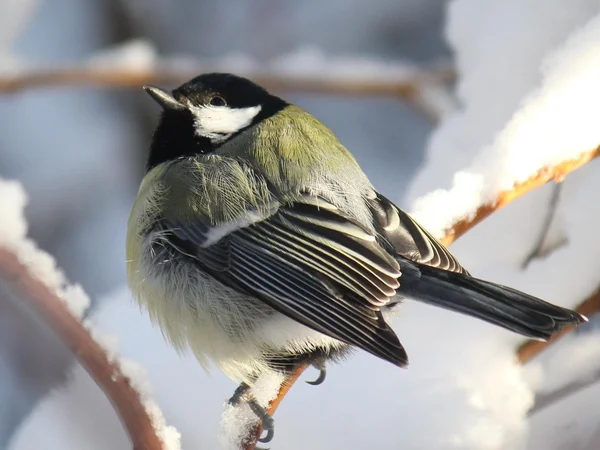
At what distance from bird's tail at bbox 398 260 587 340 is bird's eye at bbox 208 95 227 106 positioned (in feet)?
1.56

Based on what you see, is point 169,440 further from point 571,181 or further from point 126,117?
point 126,117

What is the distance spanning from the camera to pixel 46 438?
1.10 meters

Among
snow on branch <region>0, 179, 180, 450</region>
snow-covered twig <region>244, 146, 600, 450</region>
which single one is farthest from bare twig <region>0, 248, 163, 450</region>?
snow-covered twig <region>244, 146, 600, 450</region>

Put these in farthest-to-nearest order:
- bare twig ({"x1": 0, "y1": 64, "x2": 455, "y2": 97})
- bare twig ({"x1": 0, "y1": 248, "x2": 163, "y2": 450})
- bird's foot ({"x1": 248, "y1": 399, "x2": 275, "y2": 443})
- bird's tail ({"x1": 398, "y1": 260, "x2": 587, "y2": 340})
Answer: bare twig ({"x1": 0, "y1": 64, "x2": 455, "y2": 97})
bird's foot ({"x1": 248, "y1": 399, "x2": 275, "y2": 443})
bird's tail ({"x1": 398, "y1": 260, "x2": 587, "y2": 340})
bare twig ({"x1": 0, "y1": 248, "x2": 163, "y2": 450})

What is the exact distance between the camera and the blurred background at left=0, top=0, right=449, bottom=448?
1868mm

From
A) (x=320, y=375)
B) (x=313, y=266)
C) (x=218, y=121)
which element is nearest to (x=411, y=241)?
(x=313, y=266)

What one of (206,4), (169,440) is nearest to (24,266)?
(169,440)

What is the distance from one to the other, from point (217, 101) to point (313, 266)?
454 millimetres

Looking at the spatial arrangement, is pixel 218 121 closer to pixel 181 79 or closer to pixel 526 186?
pixel 181 79

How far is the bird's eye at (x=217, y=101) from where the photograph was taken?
4.61 feet

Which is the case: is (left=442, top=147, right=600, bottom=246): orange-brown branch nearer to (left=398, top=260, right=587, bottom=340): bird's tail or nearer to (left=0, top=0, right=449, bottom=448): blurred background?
(left=398, top=260, right=587, bottom=340): bird's tail

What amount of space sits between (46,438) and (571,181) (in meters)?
0.85

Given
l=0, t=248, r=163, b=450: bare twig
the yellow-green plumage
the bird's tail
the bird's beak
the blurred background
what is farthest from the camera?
the blurred background

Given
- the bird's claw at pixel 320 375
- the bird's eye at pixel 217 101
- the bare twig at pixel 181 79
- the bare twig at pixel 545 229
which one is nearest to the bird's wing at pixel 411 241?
the bare twig at pixel 545 229
